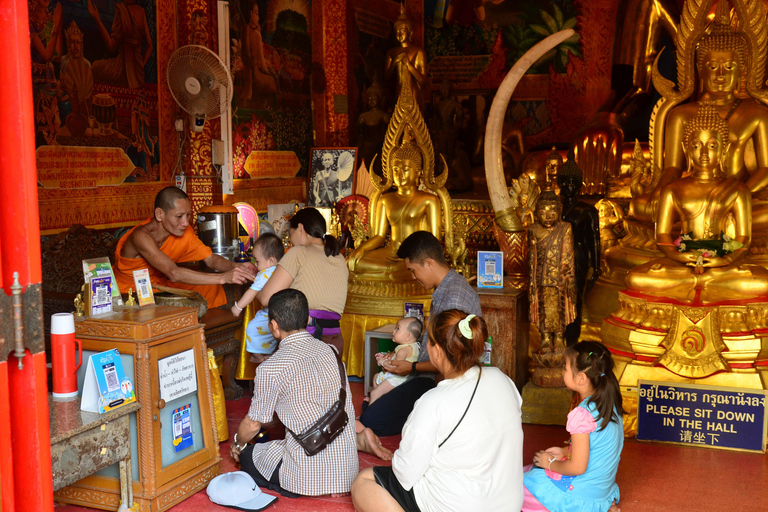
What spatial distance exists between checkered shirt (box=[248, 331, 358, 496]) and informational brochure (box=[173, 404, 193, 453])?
35cm

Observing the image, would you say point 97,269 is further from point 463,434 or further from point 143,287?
point 463,434

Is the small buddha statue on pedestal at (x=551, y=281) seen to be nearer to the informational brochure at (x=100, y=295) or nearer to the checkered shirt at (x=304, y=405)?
the checkered shirt at (x=304, y=405)

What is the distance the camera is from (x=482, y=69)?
11.2 m

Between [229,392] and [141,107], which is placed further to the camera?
[141,107]

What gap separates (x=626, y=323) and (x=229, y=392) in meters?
2.46

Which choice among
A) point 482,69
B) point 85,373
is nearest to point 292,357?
point 85,373

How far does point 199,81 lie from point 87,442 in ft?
13.1

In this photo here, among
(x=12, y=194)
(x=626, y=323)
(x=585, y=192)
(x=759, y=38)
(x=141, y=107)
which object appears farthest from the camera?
(x=585, y=192)

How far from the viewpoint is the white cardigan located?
2.45 meters

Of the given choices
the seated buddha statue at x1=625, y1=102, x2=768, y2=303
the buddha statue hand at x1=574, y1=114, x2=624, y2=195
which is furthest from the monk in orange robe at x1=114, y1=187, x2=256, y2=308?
the buddha statue hand at x1=574, y1=114, x2=624, y2=195

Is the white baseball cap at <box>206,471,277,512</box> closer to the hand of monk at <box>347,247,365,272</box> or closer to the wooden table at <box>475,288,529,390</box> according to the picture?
the wooden table at <box>475,288,529,390</box>

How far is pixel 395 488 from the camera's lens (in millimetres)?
2725

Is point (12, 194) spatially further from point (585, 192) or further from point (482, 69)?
point (482, 69)

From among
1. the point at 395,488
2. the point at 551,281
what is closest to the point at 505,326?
the point at 551,281
